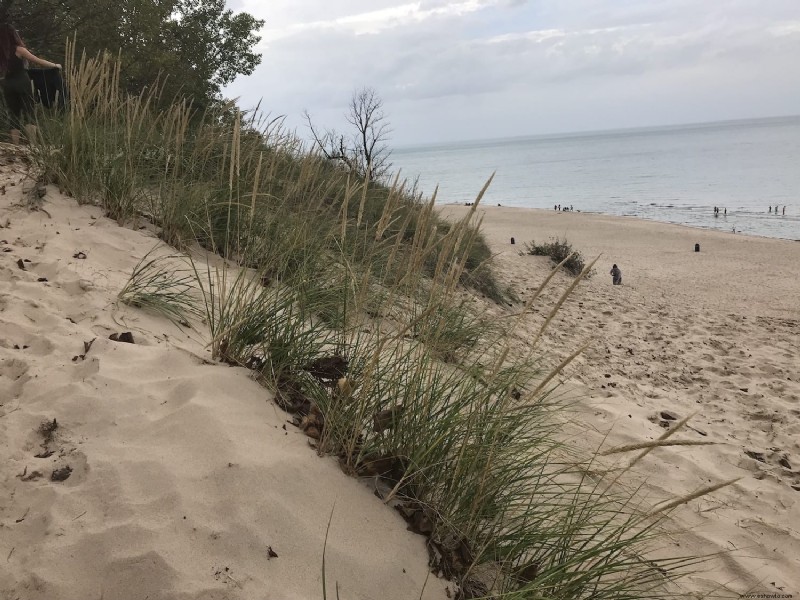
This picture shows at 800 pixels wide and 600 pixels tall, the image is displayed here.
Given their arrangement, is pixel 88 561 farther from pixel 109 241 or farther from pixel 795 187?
pixel 795 187

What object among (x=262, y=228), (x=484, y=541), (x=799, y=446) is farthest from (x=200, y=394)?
(x=799, y=446)

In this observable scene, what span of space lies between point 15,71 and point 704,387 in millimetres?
7694

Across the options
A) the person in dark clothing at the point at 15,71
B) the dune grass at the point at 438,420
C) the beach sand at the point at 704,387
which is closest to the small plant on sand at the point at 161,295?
the dune grass at the point at 438,420

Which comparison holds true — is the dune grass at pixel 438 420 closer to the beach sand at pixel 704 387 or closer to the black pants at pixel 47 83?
the beach sand at pixel 704 387

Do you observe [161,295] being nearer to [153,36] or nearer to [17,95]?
[17,95]

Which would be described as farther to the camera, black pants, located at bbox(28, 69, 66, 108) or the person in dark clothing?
black pants, located at bbox(28, 69, 66, 108)

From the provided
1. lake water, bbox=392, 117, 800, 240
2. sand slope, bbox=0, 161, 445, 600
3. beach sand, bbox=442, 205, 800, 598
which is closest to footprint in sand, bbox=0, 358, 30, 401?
sand slope, bbox=0, 161, 445, 600

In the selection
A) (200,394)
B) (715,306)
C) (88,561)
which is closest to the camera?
(88,561)

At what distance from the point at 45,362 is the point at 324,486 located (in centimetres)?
139

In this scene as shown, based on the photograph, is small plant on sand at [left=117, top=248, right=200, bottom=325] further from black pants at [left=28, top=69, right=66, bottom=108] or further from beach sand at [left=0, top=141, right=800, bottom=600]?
black pants at [left=28, top=69, right=66, bottom=108]

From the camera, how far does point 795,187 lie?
3344cm

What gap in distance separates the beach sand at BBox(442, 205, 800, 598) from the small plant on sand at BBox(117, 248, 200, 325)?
1.94m

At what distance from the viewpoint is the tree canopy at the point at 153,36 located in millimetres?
9430

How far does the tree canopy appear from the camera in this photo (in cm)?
943
